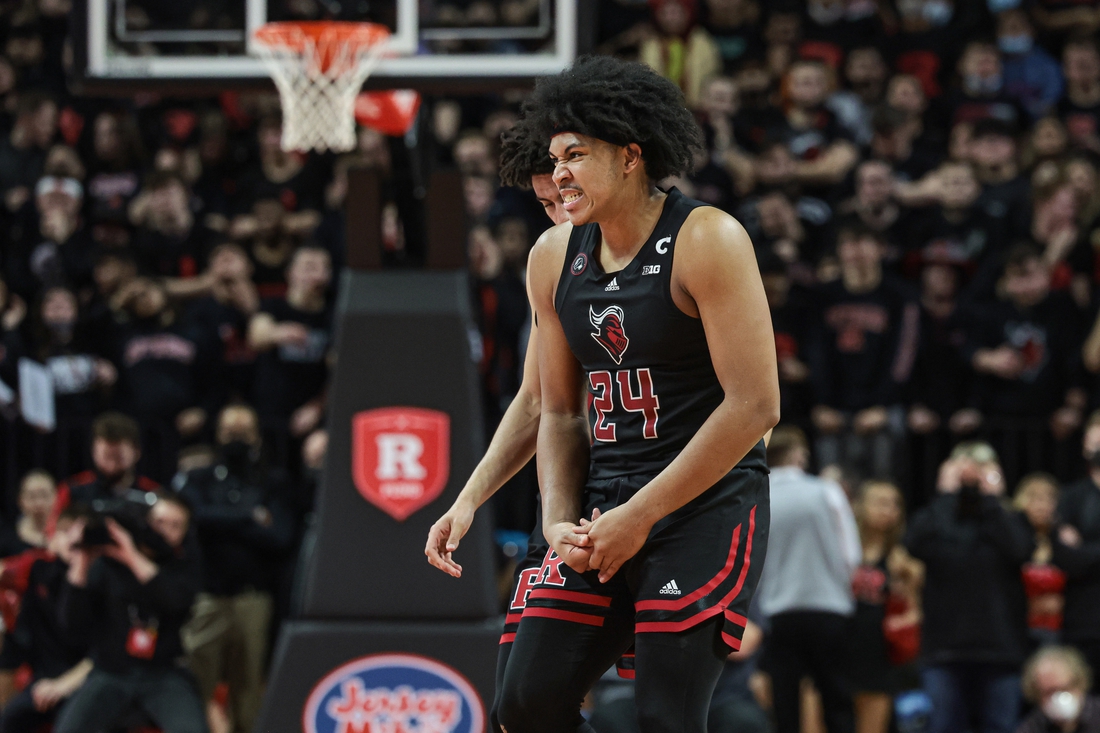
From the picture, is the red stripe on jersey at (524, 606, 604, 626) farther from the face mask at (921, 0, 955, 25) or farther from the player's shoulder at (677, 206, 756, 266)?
the face mask at (921, 0, 955, 25)

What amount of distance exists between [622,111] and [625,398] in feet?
2.23

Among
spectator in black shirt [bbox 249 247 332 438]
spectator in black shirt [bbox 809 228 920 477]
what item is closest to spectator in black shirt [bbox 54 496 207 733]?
spectator in black shirt [bbox 249 247 332 438]

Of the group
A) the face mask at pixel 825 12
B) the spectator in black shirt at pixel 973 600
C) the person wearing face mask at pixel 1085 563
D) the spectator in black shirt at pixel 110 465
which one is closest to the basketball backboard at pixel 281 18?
the spectator in black shirt at pixel 110 465

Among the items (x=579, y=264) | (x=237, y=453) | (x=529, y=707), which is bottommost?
(x=237, y=453)

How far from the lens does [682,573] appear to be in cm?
351

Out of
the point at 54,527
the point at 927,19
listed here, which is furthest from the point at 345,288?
the point at 927,19

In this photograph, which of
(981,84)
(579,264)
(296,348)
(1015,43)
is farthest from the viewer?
(1015,43)

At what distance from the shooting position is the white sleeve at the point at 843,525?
830cm

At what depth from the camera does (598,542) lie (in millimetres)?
3502

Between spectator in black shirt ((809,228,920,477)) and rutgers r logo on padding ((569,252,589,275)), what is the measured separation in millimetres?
6092

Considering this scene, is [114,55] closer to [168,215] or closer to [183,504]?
[183,504]

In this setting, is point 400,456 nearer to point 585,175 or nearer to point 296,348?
point 296,348

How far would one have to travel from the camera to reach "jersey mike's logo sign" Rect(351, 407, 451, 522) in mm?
7473

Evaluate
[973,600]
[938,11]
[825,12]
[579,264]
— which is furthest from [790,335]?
[579,264]
